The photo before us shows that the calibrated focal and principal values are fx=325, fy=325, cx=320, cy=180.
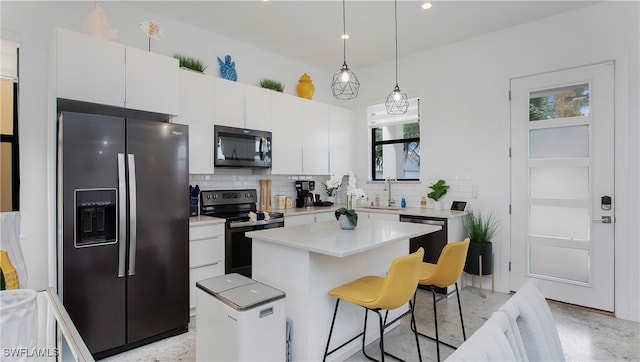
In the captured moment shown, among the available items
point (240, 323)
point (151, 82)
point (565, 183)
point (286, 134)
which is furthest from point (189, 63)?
point (565, 183)

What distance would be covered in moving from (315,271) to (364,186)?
3.22 m

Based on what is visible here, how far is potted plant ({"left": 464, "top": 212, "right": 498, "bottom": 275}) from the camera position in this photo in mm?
3688

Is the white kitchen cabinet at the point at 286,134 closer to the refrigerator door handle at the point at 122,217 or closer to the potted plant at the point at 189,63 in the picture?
the potted plant at the point at 189,63

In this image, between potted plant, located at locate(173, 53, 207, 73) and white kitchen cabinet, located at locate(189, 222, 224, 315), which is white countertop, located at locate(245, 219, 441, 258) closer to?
white kitchen cabinet, located at locate(189, 222, 224, 315)

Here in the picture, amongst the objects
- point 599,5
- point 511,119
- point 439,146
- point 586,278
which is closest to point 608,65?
point 599,5

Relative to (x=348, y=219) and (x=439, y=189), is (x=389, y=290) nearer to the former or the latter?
(x=348, y=219)

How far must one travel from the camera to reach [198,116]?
11.2 feet

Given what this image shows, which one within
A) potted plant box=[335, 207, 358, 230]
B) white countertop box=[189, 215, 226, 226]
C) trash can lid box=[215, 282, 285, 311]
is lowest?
trash can lid box=[215, 282, 285, 311]

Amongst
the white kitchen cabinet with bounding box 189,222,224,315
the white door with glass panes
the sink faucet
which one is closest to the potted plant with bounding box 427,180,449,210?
the sink faucet

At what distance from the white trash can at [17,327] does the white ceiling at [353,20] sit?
10.5 ft

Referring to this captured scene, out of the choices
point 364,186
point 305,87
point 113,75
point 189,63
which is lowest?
point 364,186

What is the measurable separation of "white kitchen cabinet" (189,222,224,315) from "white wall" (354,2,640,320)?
8.92ft

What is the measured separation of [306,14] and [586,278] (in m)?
3.97

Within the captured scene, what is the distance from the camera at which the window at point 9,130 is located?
263 cm
